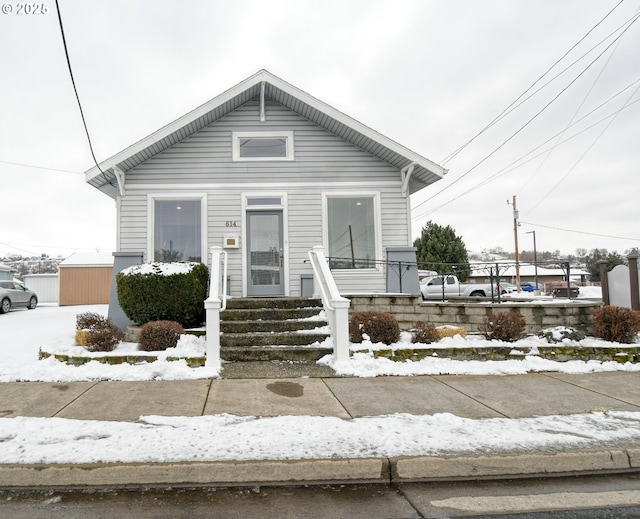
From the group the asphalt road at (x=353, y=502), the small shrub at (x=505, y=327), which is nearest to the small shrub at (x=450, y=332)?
the small shrub at (x=505, y=327)

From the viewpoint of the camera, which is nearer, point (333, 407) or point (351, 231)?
point (333, 407)

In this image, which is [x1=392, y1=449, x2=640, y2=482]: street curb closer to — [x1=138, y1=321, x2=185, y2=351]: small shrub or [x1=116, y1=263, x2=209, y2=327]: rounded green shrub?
[x1=138, y1=321, x2=185, y2=351]: small shrub

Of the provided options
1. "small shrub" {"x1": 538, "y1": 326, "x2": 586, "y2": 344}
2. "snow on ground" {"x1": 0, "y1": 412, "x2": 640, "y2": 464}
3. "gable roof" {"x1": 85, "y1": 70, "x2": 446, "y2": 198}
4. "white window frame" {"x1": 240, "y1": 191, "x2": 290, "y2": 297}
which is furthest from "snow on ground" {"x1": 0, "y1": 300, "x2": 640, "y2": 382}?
"gable roof" {"x1": 85, "y1": 70, "x2": 446, "y2": 198}

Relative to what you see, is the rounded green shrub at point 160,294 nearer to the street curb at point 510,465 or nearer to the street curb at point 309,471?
the street curb at point 309,471

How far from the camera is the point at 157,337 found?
22.0ft

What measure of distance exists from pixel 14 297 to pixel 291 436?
19.5 metres

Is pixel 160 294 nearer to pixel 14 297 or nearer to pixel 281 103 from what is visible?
pixel 281 103

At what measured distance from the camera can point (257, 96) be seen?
10.1m

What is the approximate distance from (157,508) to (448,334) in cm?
589

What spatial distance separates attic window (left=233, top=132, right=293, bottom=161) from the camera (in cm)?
1005

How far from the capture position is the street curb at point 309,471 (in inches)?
118

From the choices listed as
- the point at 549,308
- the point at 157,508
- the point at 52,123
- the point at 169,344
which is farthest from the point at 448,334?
the point at 52,123

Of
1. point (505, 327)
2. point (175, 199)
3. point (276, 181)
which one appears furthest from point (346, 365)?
point (175, 199)

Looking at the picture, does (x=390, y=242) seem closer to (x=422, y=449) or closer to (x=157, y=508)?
(x=422, y=449)
